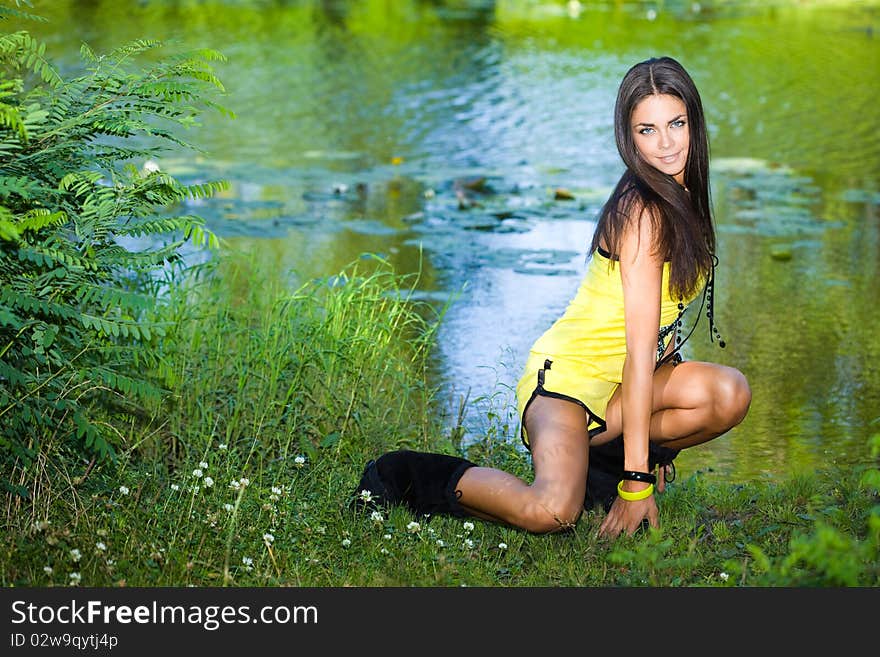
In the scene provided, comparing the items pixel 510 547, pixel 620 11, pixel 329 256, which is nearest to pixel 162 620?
pixel 510 547

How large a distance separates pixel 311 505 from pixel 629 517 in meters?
0.86

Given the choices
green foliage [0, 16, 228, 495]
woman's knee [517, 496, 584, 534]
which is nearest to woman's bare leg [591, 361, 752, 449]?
woman's knee [517, 496, 584, 534]

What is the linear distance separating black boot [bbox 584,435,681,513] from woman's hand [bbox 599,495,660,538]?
18 centimetres

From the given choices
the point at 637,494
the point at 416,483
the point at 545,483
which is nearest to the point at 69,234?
the point at 416,483

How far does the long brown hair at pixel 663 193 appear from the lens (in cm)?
330

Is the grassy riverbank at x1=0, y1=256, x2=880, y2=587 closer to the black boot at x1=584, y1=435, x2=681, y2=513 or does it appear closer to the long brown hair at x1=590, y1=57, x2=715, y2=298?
the black boot at x1=584, y1=435, x2=681, y2=513

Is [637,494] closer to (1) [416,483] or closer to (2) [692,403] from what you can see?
(2) [692,403]

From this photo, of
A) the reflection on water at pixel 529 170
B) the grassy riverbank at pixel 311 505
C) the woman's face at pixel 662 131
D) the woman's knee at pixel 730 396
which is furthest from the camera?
the reflection on water at pixel 529 170

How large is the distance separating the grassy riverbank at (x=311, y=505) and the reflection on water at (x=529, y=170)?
1.51ft

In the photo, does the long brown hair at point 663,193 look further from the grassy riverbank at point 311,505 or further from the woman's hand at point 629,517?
the grassy riverbank at point 311,505

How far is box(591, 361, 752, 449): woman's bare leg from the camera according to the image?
344 centimetres

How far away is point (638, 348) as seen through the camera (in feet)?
10.7

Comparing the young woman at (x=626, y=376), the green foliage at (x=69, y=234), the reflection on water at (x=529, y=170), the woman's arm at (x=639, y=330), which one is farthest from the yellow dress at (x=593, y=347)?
the green foliage at (x=69, y=234)

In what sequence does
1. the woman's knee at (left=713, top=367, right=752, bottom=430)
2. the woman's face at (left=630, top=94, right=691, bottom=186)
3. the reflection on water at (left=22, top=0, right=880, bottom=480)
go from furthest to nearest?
1. the reflection on water at (left=22, top=0, right=880, bottom=480)
2. the woman's knee at (left=713, top=367, right=752, bottom=430)
3. the woman's face at (left=630, top=94, right=691, bottom=186)
